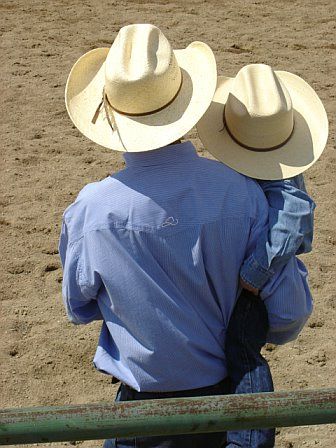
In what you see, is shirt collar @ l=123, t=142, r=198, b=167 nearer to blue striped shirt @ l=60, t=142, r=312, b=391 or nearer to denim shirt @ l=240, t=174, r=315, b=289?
blue striped shirt @ l=60, t=142, r=312, b=391

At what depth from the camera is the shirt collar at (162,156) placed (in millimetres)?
2348

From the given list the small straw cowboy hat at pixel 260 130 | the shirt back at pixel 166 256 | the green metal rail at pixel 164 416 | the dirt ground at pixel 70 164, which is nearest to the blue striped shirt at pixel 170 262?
the shirt back at pixel 166 256

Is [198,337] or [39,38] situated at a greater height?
[198,337]

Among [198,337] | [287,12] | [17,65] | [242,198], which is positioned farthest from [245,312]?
[287,12]

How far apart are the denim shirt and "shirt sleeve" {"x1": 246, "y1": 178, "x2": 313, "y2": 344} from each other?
0.07ft

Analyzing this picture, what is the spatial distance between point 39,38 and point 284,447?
196 inches

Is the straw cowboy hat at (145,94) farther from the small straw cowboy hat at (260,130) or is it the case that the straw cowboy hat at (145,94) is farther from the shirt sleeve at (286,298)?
the shirt sleeve at (286,298)

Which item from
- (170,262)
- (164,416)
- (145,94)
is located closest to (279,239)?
(170,262)

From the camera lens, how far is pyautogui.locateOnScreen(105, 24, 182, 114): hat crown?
7.75ft

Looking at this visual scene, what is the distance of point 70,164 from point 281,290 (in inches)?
136

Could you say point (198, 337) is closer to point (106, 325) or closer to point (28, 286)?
point (106, 325)

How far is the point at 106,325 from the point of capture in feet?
8.30

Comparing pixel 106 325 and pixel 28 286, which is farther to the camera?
pixel 28 286

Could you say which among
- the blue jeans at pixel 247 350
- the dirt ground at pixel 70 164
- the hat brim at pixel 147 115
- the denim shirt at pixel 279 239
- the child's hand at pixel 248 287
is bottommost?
the dirt ground at pixel 70 164
